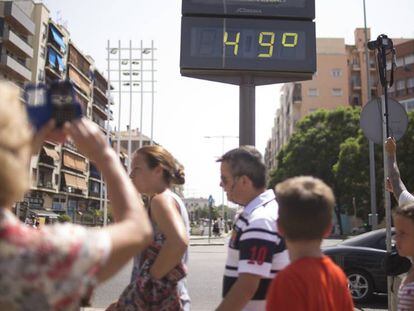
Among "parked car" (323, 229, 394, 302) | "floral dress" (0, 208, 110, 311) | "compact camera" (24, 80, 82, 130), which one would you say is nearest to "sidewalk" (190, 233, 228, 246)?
"parked car" (323, 229, 394, 302)

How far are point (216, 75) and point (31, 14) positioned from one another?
183ft

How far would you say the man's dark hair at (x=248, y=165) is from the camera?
9.95ft

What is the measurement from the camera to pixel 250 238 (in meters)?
2.65

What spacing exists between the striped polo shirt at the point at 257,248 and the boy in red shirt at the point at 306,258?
0.35 m

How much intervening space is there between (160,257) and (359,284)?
783 centimetres

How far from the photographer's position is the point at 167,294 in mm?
2973

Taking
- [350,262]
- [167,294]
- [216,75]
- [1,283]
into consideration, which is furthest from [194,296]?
[1,283]

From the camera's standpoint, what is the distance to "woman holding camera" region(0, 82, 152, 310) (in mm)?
1396

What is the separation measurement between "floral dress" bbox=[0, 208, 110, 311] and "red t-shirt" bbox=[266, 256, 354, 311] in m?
0.89

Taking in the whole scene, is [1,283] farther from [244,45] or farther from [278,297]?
[244,45]

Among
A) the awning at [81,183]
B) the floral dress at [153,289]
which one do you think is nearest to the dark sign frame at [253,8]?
the floral dress at [153,289]

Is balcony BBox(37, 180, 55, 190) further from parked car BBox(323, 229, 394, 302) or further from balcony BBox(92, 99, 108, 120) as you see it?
parked car BBox(323, 229, 394, 302)

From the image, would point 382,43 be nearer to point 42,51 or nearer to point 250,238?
point 250,238

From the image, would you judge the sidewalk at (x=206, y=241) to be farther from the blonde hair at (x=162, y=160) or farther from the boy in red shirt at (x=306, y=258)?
the boy in red shirt at (x=306, y=258)
